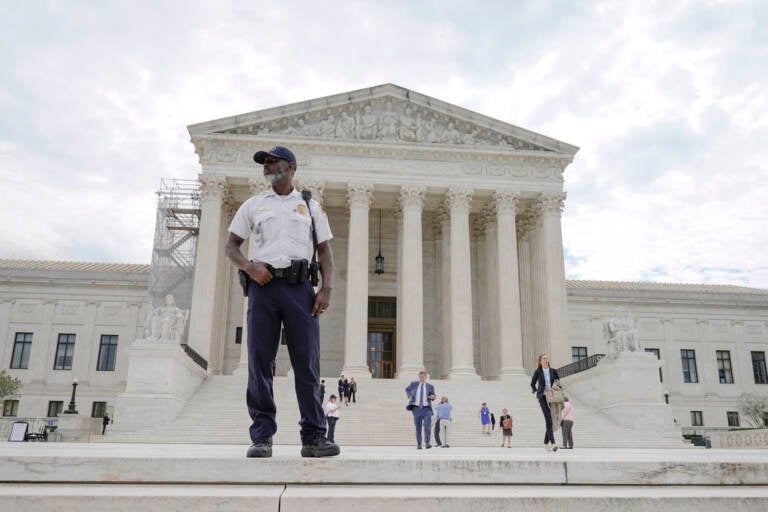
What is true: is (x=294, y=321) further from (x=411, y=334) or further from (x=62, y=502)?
(x=411, y=334)

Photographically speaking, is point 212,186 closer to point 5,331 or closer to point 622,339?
point 5,331

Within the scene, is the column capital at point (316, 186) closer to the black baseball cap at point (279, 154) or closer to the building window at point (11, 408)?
the building window at point (11, 408)

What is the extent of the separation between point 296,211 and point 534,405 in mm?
24329

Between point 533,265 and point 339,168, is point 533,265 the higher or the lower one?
the lower one

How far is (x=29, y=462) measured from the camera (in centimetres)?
436

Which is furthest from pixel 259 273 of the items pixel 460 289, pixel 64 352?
pixel 64 352

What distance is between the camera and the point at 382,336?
39.2 m

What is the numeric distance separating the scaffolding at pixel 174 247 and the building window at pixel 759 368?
1596 inches

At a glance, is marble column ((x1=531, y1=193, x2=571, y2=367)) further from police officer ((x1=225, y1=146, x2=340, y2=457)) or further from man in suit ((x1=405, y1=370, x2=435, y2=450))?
police officer ((x1=225, y1=146, x2=340, y2=457))

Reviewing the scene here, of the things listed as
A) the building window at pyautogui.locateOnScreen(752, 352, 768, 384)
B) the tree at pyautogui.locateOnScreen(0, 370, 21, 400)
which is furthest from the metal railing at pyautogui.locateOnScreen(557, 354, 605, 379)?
the tree at pyautogui.locateOnScreen(0, 370, 21, 400)

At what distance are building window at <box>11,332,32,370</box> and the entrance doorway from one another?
22147mm

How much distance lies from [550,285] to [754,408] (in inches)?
753

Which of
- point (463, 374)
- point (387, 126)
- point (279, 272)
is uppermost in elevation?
point (387, 126)

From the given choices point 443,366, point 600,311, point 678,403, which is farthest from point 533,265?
point 678,403
